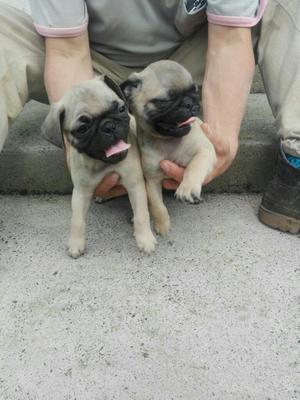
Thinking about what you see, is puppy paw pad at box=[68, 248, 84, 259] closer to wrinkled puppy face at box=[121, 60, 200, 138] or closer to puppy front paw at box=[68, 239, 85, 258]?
puppy front paw at box=[68, 239, 85, 258]

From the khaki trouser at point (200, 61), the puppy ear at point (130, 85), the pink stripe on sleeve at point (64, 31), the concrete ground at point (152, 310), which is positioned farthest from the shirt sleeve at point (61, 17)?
the concrete ground at point (152, 310)

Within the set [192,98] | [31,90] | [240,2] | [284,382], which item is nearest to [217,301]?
[284,382]

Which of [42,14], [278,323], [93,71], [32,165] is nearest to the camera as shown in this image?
[278,323]

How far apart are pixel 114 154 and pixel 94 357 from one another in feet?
1.90

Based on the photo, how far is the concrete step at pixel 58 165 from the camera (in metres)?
2.03

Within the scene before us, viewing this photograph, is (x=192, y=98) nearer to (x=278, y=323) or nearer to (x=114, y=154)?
(x=114, y=154)

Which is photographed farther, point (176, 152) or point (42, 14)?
point (42, 14)

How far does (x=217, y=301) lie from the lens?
1.51m

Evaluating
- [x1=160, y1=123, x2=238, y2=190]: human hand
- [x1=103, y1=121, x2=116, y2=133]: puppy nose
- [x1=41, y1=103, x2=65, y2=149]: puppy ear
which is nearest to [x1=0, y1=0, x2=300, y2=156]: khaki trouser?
[x1=160, y1=123, x2=238, y2=190]: human hand

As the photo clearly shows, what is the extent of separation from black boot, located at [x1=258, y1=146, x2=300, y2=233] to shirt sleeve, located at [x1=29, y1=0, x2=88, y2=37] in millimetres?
863

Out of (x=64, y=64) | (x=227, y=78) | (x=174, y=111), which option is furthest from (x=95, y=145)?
(x=227, y=78)

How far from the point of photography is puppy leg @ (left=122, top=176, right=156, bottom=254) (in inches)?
64.2

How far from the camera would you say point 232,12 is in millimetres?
1691

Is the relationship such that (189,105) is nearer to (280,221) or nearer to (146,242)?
(146,242)
